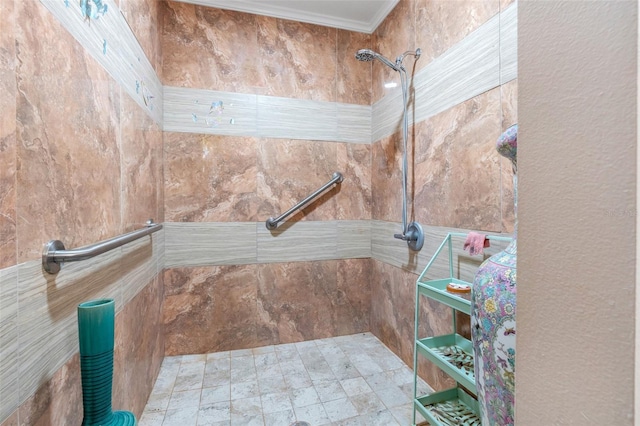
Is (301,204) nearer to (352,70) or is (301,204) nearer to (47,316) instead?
(352,70)

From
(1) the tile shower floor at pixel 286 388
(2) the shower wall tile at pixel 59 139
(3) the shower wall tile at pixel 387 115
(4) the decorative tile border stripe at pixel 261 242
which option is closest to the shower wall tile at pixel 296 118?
(3) the shower wall tile at pixel 387 115

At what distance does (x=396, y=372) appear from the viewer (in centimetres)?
168

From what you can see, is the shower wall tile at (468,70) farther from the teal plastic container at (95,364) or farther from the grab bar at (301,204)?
the teal plastic container at (95,364)

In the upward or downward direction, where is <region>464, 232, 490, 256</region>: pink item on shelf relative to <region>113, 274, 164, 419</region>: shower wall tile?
upward

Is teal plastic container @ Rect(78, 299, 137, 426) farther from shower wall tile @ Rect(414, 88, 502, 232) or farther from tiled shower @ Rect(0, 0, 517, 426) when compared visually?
shower wall tile @ Rect(414, 88, 502, 232)

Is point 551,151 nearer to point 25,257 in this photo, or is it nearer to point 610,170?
point 610,170

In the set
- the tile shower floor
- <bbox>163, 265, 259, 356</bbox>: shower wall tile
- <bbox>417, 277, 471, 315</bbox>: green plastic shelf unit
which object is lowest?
the tile shower floor

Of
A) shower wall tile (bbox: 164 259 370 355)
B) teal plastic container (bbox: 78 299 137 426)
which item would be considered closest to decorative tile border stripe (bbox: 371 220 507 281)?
shower wall tile (bbox: 164 259 370 355)

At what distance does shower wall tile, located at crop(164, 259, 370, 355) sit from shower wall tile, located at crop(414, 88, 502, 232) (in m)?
0.86

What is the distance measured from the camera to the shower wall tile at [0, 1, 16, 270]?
0.54 meters

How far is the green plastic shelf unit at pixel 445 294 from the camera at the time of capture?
3.42ft

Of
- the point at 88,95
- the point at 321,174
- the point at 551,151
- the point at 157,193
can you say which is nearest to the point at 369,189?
the point at 321,174

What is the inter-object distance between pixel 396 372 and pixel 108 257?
1.57m

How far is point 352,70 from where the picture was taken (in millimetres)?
2109
